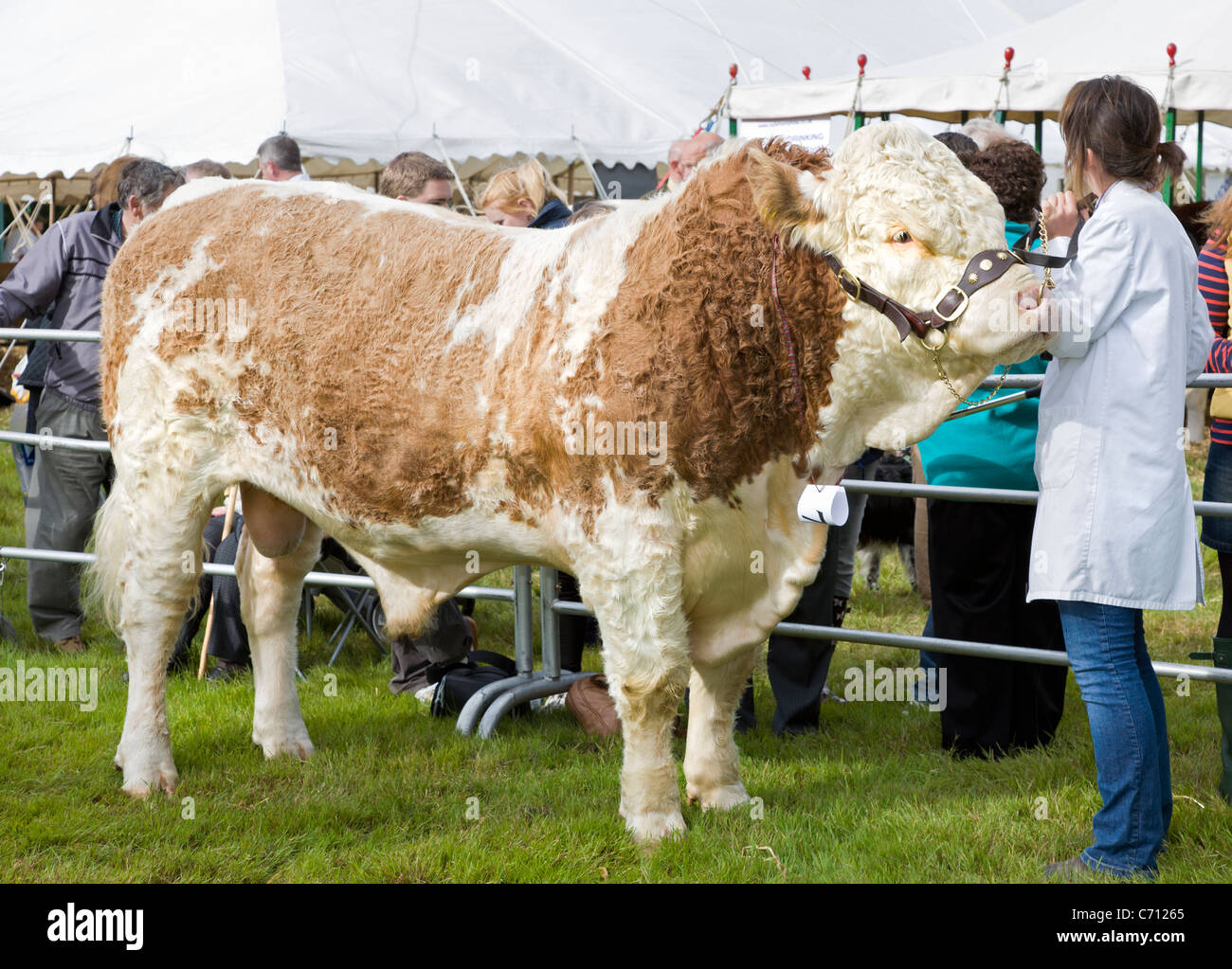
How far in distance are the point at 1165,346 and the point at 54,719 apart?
4318 millimetres

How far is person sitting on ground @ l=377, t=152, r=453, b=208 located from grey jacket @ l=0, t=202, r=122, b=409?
1.40 meters

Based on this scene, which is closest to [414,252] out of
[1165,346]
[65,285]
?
[1165,346]

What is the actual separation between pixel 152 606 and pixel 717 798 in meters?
2.04

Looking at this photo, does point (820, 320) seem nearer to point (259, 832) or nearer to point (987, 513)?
point (987, 513)

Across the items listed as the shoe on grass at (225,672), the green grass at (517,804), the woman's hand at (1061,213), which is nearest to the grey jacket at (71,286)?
the shoe on grass at (225,672)

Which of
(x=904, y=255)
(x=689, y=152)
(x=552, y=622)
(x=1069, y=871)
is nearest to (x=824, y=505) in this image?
(x=904, y=255)

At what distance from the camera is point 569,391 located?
347cm

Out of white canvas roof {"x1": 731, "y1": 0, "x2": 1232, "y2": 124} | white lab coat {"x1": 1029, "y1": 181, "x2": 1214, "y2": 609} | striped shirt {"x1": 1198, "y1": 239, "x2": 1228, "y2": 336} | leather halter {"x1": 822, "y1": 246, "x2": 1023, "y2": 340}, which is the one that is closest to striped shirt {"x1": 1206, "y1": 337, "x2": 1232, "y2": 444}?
striped shirt {"x1": 1198, "y1": 239, "x2": 1228, "y2": 336}

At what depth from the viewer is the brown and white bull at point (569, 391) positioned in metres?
3.27

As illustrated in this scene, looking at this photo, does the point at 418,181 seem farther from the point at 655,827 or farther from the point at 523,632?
the point at 655,827

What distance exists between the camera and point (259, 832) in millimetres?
3908

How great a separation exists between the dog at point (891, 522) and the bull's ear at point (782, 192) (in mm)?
3879

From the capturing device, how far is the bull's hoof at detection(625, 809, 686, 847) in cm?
366

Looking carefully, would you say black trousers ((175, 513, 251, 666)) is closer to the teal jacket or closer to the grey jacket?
the grey jacket
